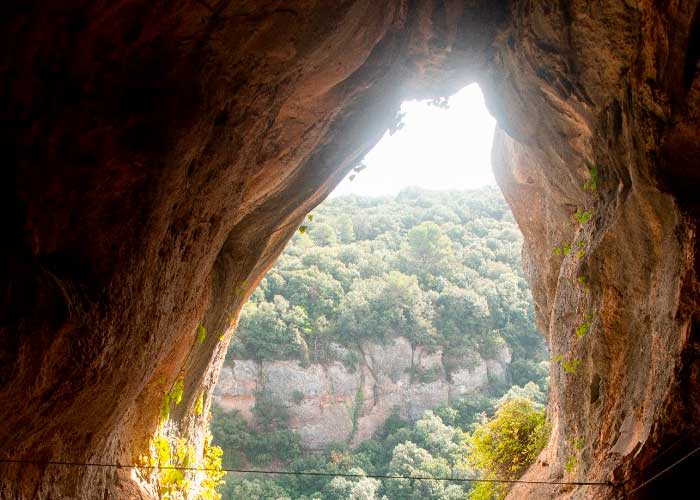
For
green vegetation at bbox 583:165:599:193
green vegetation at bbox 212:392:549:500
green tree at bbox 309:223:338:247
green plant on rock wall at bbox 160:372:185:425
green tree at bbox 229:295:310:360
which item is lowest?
green vegetation at bbox 212:392:549:500

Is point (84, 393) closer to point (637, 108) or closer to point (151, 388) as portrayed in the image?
point (151, 388)

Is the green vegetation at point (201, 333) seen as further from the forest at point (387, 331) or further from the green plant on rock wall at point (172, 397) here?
the forest at point (387, 331)

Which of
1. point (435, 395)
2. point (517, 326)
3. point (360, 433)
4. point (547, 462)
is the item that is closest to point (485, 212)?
point (517, 326)

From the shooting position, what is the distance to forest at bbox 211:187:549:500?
26.9 metres

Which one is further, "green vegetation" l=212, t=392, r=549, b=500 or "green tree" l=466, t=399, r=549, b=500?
"green vegetation" l=212, t=392, r=549, b=500

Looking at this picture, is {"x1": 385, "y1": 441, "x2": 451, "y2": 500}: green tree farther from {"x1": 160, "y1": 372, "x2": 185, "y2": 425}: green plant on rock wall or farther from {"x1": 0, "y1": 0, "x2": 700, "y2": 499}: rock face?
{"x1": 160, "y1": 372, "x2": 185, "y2": 425}: green plant on rock wall

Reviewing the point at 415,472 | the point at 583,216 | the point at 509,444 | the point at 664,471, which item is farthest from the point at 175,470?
the point at 415,472

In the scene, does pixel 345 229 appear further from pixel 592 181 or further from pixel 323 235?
pixel 592 181

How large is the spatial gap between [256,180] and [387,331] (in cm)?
3005

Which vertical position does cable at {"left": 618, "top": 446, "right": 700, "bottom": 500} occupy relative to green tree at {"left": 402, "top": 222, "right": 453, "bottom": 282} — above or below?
below

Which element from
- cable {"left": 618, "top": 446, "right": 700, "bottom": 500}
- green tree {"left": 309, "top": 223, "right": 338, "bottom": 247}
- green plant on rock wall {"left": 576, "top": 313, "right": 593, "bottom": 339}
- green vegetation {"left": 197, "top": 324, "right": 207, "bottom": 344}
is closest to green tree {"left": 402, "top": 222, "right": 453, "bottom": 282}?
green tree {"left": 309, "top": 223, "right": 338, "bottom": 247}

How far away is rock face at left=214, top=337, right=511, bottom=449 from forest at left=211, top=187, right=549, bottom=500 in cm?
57

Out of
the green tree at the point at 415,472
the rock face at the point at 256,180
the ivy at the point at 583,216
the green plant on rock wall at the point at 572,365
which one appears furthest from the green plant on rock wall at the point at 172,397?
the green tree at the point at 415,472

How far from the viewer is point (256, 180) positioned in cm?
614
